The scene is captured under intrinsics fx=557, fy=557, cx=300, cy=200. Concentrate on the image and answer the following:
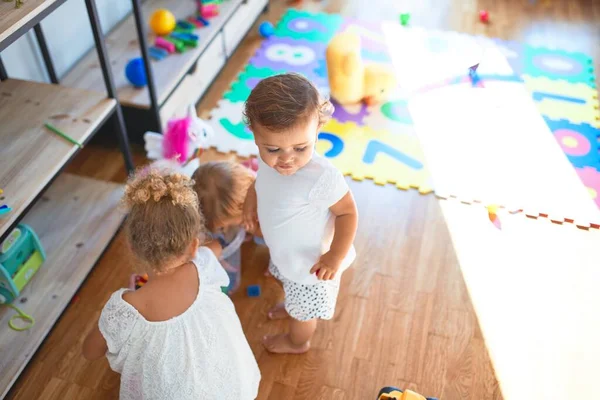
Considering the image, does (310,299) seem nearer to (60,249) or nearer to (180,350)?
(180,350)

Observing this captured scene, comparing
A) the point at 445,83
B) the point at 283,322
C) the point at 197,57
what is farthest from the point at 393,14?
the point at 283,322

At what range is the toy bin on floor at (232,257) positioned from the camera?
4.84 feet

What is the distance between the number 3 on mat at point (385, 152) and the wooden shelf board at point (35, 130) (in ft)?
2.91

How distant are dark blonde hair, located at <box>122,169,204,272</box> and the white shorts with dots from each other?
0.35 meters

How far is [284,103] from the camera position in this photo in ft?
3.23

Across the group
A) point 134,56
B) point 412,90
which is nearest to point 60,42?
point 134,56

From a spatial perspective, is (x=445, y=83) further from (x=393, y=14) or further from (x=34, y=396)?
(x=34, y=396)

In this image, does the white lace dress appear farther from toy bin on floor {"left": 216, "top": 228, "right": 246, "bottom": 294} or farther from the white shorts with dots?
toy bin on floor {"left": 216, "top": 228, "right": 246, "bottom": 294}

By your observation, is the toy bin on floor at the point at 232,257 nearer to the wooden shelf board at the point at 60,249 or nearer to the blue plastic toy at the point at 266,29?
the wooden shelf board at the point at 60,249

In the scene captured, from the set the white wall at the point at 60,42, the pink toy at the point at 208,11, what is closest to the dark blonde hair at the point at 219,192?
the white wall at the point at 60,42

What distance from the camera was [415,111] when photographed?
7.18 ft

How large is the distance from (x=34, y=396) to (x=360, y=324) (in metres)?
0.83

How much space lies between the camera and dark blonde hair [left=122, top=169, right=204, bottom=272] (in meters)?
0.98

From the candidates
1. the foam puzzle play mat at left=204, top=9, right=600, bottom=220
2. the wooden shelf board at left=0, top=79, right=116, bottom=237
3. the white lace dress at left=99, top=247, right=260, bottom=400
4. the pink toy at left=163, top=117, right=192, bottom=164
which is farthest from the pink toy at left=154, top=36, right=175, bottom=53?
the white lace dress at left=99, top=247, right=260, bottom=400
